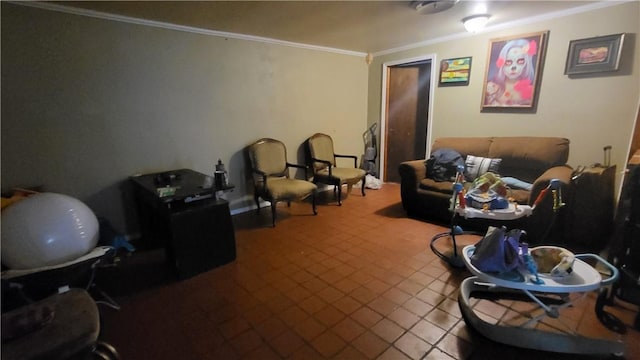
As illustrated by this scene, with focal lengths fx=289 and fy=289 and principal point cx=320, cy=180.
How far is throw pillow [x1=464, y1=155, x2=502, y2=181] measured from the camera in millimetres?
3092

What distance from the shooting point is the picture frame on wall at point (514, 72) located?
300 centimetres

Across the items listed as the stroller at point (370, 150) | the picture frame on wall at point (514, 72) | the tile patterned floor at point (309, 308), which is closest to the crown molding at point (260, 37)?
the picture frame on wall at point (514, 72)

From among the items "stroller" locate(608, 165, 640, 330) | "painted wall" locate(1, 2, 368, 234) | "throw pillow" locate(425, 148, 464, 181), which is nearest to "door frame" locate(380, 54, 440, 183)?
"throw pillow" locate(425, 148, 464, 181)

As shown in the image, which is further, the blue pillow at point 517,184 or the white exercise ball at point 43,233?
the blue pillow at point 517,184

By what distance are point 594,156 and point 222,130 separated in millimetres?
3806

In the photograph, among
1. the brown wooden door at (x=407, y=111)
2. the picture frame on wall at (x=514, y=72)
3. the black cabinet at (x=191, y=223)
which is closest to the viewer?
the black cabinet at (x=191, y=223)

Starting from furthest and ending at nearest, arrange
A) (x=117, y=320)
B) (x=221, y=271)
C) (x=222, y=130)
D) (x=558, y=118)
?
(x=222, y=130)
(x=558, y=118)
(x=221, y=271)
(x=117, y=320)

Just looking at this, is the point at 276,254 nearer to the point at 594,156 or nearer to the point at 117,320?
the point at 117,320

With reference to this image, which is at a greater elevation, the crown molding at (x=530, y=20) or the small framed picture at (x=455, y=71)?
the crown molding at (x=530, y=20)

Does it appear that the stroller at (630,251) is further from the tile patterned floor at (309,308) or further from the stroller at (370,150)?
the stroller at (370,150)

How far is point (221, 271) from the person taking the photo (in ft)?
7.54

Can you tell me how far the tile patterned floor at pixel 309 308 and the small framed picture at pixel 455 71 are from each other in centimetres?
212

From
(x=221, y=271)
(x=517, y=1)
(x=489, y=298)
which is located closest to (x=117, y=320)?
(x=221, y=271)

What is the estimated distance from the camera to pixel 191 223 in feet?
7.15
